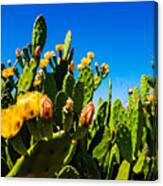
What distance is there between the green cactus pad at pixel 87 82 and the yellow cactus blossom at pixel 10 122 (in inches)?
11.1

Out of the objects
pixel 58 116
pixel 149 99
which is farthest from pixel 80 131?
pixel 149 99

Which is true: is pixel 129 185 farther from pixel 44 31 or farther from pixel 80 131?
pixel 44 31

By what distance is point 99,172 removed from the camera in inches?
127

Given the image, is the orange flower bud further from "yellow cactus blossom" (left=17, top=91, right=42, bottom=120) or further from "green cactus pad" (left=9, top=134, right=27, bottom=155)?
"green cactus pad" (left=9, top=134, right=27, bottom=155)

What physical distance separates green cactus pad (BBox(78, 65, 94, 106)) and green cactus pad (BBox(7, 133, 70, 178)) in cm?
17

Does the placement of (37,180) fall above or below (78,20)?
below

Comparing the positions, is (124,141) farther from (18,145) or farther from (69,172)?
(18,145)

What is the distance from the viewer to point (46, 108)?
128 inches

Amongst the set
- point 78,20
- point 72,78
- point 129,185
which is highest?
point 78,20

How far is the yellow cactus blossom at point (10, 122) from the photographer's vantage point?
3.29 metres

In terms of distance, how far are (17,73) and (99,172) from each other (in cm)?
51

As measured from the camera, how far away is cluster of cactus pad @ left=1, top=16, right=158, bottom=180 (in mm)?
3182

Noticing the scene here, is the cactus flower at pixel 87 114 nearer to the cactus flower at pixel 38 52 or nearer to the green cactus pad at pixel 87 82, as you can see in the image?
the green cactus pad at pixel 87 82

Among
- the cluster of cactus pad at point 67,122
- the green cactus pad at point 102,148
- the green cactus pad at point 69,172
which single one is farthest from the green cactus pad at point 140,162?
the green cactus pad at point 69,172
